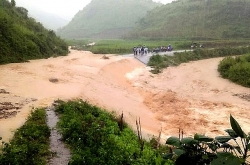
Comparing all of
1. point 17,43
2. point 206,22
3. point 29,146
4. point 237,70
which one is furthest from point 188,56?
→ point 29,146

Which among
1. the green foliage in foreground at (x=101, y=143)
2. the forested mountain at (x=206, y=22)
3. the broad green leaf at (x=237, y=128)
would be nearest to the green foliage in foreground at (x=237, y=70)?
the green foliage in foreground at (x=101, y=143)

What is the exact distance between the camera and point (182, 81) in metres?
24.6

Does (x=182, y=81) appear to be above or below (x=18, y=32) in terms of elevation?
below

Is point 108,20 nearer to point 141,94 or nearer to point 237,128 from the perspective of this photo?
point 141,94

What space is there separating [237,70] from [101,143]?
20.0m

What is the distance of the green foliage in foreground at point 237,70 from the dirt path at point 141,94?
2.28 ft

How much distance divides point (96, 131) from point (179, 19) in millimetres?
62016

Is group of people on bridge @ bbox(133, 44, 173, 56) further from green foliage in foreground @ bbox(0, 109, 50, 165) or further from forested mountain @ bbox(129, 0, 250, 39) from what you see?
green foliage in foreground @ bbox(0, 109, 50, 165)

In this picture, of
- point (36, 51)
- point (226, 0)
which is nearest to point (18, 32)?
point (36, 51)

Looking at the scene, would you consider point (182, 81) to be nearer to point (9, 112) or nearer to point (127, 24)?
point (9, 112)

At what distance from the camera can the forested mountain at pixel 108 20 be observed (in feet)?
298

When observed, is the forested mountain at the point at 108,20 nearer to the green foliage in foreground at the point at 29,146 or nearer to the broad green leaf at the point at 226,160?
the green foliage in foreground at the point at 29,146

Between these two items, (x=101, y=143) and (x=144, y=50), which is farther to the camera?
(x=144, y=50)

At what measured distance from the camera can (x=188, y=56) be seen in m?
35.4
